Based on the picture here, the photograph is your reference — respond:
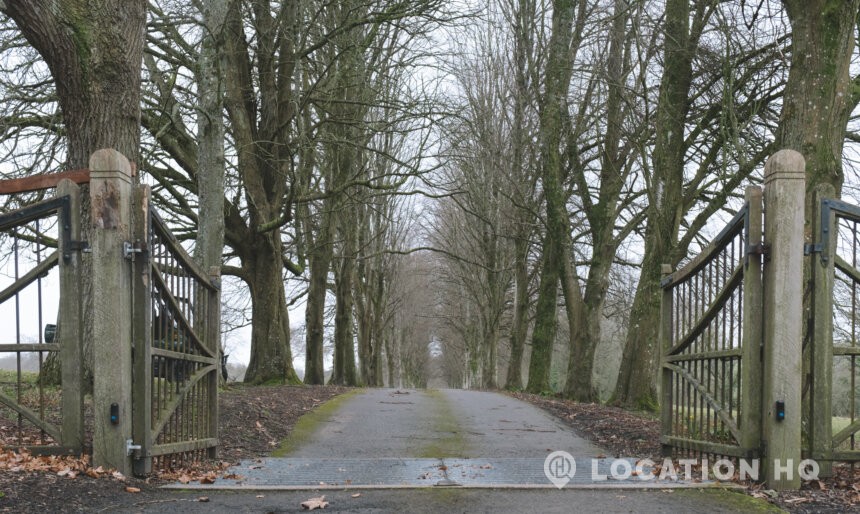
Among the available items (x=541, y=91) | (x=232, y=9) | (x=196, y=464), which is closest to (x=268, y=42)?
(x=232, y=9)

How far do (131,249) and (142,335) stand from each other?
2.13ft

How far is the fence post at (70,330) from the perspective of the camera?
225 inches

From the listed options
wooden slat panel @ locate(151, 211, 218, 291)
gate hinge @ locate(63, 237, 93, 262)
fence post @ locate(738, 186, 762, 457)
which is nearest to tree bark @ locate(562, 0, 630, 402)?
fence post @ locate(738, 186, 762, 457)

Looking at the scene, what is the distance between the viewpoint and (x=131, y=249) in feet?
18.6

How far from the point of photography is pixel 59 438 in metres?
5.74

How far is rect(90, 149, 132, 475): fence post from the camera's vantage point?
5543 mm

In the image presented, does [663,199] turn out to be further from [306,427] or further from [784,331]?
[784,331]

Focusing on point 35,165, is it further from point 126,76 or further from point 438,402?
point 438,402

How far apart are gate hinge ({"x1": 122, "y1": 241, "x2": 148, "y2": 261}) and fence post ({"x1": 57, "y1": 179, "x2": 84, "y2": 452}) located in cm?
43

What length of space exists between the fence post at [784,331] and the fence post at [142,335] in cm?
461

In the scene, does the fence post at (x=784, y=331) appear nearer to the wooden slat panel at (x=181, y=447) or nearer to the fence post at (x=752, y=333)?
the fence post at (x=752, y=333)

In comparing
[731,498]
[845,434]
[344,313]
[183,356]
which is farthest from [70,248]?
[344,313]

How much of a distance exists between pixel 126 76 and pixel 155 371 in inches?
143

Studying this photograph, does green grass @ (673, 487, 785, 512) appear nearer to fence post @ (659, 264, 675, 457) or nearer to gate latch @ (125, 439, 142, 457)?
fence post @ (659, 264, 675, 457)
